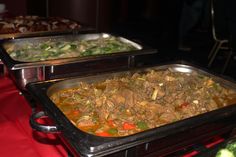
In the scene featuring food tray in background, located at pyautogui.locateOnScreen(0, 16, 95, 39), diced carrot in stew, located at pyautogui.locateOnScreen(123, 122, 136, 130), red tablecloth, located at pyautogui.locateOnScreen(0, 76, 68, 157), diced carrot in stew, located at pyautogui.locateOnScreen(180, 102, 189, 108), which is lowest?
red tablecloth, located at pyautogui.locateOnScreen(0, 76, 68, 157)

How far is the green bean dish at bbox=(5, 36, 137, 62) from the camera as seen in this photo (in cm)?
210

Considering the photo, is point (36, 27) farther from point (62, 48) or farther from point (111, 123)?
point (111, 123)

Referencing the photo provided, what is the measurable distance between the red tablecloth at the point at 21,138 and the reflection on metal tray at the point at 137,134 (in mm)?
234

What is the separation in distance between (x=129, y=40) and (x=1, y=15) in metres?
1.79

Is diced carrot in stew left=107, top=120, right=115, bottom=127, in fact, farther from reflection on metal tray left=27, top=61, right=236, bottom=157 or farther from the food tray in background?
the food tray in background

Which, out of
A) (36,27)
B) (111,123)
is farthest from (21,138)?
(36,27)

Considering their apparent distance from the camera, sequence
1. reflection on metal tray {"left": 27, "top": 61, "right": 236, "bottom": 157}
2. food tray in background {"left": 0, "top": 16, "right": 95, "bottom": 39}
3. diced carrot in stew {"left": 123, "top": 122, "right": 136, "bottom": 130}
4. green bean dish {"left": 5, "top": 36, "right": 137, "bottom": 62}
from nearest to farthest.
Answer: reflection on metal tray {"left": 27, "top": 61, "right": 236, "bottom": 157}, diced carrot in stew {"left": 123, "top": 122, "right": 136, "bottom": 130}, green bean dish {"left": 5, "top": 36, "right": 137, "bottom": 62}, food tray in background {"left": 0, "top": 16, "right": 95, "bottom": 39}

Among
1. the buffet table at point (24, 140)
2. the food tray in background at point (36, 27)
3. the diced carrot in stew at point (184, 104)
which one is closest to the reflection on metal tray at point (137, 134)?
the buffet table at point (24, 140)

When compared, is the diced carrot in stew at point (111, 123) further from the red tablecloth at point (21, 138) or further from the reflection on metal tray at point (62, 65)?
the reflection on metal tray at point (62, 65)

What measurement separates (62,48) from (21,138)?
3.21 feet

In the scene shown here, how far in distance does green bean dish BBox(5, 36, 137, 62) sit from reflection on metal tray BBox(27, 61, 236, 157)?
0.68m

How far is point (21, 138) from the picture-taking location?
56.4 inches

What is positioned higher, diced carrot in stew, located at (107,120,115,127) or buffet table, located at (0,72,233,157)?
diced carrot in stew, located at (107,120,115,127)

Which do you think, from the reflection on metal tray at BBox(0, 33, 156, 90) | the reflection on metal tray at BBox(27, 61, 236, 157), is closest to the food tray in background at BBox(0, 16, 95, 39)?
the reflection on metal tray at BBox(0, 33, 156, 90)
